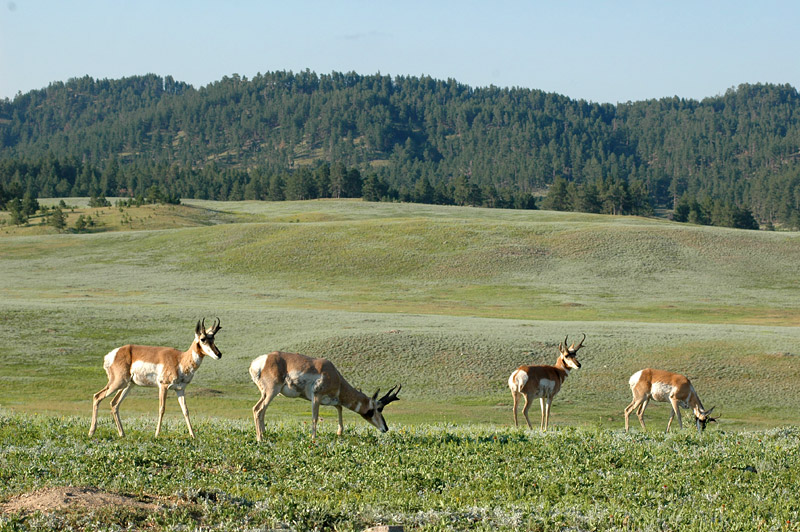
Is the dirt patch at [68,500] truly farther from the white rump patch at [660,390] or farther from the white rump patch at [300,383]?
the white rump patch at [660,390]

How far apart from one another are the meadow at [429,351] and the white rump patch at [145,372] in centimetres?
100

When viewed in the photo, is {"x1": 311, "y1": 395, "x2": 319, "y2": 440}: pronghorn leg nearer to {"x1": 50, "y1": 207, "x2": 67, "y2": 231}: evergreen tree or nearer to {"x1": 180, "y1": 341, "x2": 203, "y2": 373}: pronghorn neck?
{"x1": 180, "y1": 341, "x2": 203, "y2": 373}: pronghorn neck

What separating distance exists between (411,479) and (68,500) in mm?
4664

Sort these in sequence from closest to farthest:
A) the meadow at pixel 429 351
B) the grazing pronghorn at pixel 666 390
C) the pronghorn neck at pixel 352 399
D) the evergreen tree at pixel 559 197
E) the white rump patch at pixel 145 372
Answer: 1. the meadow at pixel 429 351
2. the white rump patch at pixel 145 372
3. the pronghorn neck at pixel 352 399
4. the grazing pronghorn at pixel 666 390
5. the evergreen tree at pixel 559 197

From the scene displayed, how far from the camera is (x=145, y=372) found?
1527 centimetres

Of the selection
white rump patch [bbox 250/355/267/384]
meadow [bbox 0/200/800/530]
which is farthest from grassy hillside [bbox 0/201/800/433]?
white rump patch [bbox 250/355/267/384]

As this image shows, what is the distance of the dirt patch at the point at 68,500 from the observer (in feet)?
30.3

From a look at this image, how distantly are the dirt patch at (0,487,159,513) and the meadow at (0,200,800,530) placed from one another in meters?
0.32

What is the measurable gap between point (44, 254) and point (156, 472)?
243ft

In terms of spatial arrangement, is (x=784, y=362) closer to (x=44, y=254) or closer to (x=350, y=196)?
(x=44, y=254)

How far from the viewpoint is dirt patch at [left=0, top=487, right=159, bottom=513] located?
9244 mm

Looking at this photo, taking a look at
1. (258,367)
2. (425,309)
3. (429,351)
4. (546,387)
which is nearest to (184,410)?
(258,367)

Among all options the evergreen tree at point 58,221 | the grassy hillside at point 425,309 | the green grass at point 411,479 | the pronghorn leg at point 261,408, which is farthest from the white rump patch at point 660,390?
the evergreen tree at point 58,221

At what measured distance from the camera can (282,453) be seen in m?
12.7
